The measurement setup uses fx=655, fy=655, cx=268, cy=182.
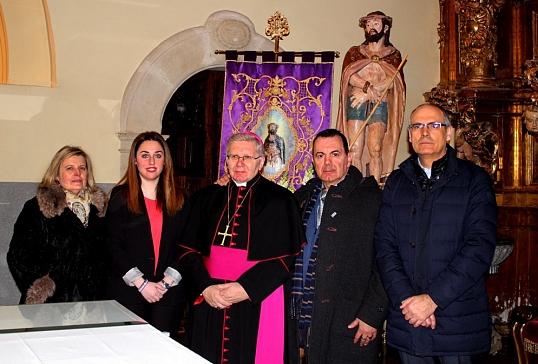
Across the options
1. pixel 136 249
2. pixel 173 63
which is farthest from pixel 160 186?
pixel 173 63

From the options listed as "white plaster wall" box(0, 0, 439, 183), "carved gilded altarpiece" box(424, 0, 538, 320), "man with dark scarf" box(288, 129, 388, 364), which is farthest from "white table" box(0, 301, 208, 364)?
"carved gilded altarpiece" box(424, 0, 538, 320)

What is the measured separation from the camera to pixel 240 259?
10.4 ft

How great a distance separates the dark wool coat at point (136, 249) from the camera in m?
3.33

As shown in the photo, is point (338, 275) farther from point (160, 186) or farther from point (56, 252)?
point (56, 252)

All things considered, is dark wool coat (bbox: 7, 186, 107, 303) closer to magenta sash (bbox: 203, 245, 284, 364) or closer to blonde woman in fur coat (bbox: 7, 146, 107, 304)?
blonde woman in fur coat (bbox: 7, 146, 107, 304)

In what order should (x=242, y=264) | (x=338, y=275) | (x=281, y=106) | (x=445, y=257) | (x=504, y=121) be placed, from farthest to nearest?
(x=504, y=121) → (x=281, y=106) → (x=242, y=264) → (x=338, y=275) → (x=445, y=257)

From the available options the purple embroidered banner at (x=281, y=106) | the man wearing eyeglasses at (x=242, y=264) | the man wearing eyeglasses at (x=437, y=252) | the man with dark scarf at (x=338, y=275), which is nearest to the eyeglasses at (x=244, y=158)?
the man wearing eyeglasses at (x=242, y=264)

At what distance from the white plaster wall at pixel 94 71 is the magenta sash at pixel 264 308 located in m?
2.41

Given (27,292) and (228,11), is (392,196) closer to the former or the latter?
(27,292)

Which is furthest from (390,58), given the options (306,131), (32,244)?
(32,244)

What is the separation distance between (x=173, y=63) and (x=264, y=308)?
292 cm

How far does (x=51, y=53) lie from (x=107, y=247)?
237cm

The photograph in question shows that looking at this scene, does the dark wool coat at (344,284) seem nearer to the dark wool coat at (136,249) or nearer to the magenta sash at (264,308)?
the magenta sash at (264,308)

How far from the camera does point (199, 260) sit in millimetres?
3205
